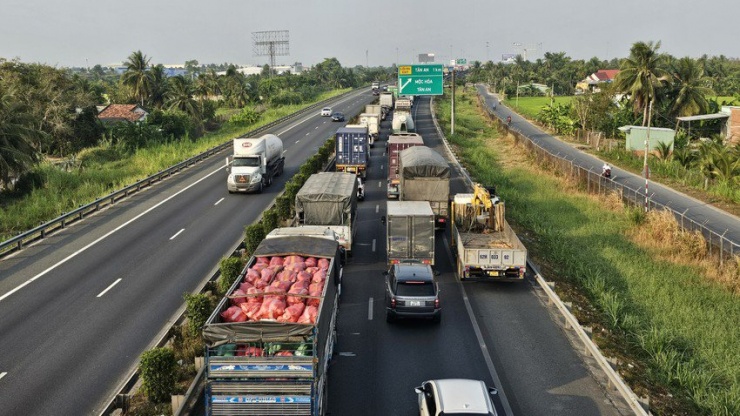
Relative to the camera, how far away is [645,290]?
24.0 m

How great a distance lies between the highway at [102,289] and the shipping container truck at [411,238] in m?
7.69

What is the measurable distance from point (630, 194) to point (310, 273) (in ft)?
92.8

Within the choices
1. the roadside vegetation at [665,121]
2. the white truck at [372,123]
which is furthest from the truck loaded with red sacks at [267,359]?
the white truck at [372,123]

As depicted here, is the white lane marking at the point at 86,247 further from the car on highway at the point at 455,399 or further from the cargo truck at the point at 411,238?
the car on highway at the point at 455,399

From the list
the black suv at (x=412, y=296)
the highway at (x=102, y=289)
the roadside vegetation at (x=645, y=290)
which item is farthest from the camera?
the black suv at (x=412, y=296)

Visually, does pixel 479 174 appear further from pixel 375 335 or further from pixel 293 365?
pixel 293 365

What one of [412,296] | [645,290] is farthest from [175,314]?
[645,290]

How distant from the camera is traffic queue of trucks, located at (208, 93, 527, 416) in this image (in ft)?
41.0

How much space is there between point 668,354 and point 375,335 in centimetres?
876

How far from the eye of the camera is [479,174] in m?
50.0

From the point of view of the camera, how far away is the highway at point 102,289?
1622cm

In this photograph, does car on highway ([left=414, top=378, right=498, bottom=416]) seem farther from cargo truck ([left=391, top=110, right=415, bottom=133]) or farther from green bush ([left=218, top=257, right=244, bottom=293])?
cargo truck ([left=391, top=110, right=415, bottom=133])

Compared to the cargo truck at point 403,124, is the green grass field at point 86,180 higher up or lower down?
lower down

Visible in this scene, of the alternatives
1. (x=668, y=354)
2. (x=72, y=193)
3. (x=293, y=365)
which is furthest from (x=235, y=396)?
(x=72, y=193)
